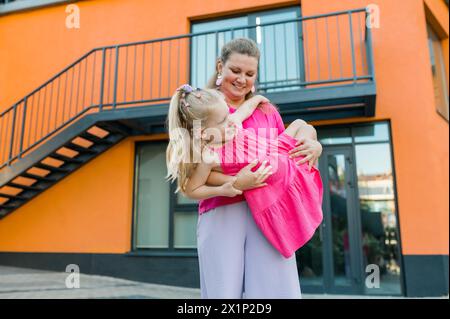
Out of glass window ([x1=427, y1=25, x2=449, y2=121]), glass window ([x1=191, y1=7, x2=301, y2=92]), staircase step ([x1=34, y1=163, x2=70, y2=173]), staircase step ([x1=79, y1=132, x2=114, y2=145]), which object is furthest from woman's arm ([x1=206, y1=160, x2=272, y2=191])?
glass window ([x1=427, y1=25, x2=449, y2=121])

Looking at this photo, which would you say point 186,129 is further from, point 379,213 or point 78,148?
point 78,148

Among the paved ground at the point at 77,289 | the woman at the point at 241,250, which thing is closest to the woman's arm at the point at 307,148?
the woman at the point at 241,250

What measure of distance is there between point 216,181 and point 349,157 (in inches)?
189

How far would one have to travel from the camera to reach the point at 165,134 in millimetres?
6387

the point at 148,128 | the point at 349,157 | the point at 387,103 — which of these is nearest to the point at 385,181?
the point at 349,157

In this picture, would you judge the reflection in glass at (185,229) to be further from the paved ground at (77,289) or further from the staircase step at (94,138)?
the staircase step at (94,138)

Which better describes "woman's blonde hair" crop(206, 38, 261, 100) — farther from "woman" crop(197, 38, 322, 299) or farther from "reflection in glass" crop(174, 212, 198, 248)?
"reflection in glass" crop(174, 212, 198, 248)

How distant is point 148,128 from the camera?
20.6 ft

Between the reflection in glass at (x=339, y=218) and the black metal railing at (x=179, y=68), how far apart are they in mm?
1307

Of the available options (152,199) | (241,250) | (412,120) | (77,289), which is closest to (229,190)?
(241,250)

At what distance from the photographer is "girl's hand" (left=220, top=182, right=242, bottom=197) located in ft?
3.82

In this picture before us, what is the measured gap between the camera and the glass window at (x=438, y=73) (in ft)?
21.4

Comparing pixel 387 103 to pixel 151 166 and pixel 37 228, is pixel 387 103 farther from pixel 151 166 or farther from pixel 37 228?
pixel 37 228

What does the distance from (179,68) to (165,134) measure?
1188 mm
